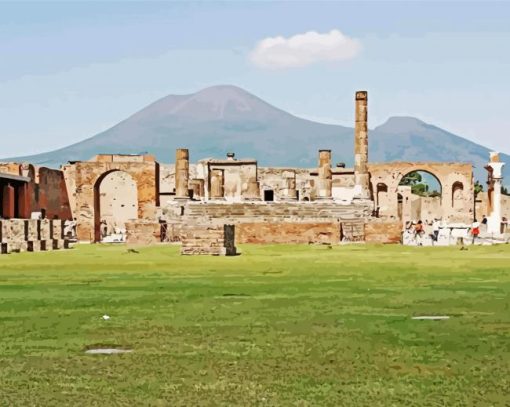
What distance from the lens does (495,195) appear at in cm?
5003

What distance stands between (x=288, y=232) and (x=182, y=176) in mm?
14160

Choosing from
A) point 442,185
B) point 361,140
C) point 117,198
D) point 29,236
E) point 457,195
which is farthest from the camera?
point 457,195

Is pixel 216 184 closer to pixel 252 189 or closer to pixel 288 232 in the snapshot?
pixel 252 189

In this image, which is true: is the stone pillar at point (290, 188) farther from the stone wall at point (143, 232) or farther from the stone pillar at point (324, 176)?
the stone wall at point (143, 232)

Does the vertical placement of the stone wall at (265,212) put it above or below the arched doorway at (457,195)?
below

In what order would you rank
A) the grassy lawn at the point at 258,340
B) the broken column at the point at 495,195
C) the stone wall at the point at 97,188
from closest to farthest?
the grassy lawn at the point at 258,340 → the broken column at the point at 495,195 → the stone wall at the point at 97,188

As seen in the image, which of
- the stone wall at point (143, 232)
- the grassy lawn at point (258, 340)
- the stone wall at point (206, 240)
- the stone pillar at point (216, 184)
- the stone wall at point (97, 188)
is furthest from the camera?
the stone pillar at point (216, 184)

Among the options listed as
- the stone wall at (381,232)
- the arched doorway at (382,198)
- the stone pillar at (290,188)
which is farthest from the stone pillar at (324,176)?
the arched doorway at (382,198)

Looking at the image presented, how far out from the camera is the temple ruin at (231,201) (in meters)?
39.2

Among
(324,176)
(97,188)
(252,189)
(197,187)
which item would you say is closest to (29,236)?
(324,176)

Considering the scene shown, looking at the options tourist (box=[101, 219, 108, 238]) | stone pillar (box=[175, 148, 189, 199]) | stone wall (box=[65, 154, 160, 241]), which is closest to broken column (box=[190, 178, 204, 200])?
stone wall (box=[65, 154, 160, 241])

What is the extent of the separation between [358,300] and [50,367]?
20.9ft

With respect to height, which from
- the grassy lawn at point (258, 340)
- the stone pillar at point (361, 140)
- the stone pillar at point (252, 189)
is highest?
the stone pillar at point (361, 140)

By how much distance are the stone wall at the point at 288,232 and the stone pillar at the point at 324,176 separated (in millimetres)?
12488
